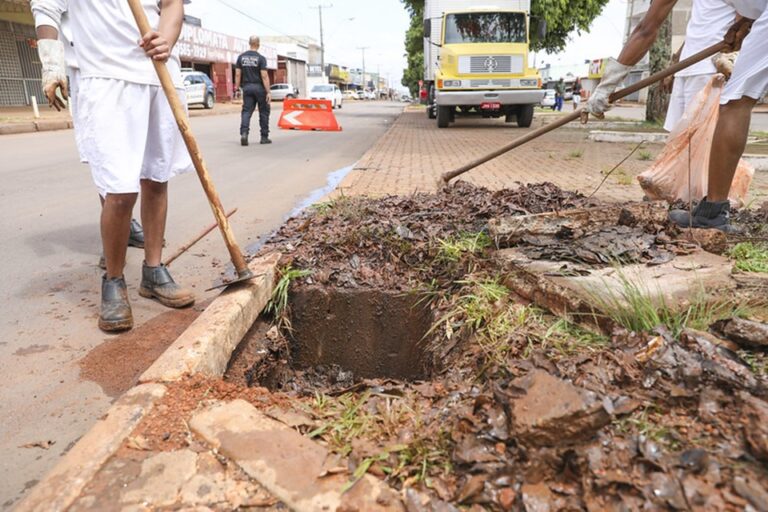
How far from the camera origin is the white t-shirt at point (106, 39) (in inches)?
99.8

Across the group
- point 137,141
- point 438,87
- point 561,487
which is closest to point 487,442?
point 561,487

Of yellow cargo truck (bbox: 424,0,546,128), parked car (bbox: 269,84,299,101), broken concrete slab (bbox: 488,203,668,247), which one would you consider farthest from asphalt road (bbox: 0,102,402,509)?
parked car (bbox: 269,84,299,101)

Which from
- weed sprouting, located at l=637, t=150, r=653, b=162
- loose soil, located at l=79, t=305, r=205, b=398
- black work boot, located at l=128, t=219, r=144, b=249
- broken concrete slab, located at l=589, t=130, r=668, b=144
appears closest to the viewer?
loose soil, located at l=79, t=305, r=205, b=398

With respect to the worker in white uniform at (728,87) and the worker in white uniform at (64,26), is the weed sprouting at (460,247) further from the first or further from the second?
the worker in white uniform at (64,26)

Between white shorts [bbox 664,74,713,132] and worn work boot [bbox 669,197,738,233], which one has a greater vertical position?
white shorts [bbox 664,74,713,132]

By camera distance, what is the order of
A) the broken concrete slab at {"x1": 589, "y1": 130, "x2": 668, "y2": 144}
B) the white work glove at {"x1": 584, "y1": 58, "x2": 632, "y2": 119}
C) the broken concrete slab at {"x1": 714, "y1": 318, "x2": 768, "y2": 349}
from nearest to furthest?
the broken concrete slab at {"x1": 714, "y1": 318, "x2": 768, "y2": 349}, the white work glove at {"x1": 584, "y1": 58, "x2": 632, "y2": 119}, the broken concrete slab at {"x1": 589, "y1": 130, "x2": 668, "y2": 144}

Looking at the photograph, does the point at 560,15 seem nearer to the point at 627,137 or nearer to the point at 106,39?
the point at 627,137

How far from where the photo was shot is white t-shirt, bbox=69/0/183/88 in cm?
254

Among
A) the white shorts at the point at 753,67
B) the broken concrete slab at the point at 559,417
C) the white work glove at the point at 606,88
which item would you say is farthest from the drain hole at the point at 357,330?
the white shorts at the point at 753,67

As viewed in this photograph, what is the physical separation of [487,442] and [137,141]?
87.0 inches

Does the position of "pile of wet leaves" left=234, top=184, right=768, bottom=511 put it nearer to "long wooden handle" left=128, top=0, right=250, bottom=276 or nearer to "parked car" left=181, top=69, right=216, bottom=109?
"long wooden handle" left=128, top=0, right=250, bottom=276

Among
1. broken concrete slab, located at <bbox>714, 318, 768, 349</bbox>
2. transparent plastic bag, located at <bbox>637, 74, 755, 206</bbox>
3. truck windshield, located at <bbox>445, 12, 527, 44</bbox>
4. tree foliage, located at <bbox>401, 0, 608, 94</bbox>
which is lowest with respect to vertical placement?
broken concrete slab, located at <bbox>714, 318, 768, 349</bbox>

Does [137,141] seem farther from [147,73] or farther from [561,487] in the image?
[561,487]

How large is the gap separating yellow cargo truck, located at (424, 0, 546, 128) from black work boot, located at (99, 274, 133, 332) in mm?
12476
